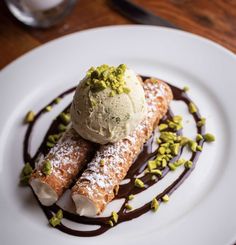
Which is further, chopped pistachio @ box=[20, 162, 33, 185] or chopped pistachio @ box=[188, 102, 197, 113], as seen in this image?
chopped pistachio @ box=[188, 102, 197, 113]

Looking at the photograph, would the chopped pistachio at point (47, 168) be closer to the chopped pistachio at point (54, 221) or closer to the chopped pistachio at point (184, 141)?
the chopped pistachio at point (54, 221)

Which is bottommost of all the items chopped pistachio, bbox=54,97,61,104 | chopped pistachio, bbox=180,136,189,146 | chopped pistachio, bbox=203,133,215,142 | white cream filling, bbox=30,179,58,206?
white cream filling, bbox=30,179,58,206

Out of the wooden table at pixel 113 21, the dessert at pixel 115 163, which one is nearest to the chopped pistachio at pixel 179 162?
the dessert at pixel 115 163

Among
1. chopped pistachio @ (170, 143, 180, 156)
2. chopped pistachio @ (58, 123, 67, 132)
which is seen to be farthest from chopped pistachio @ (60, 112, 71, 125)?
chopped pistachio @ (170, 143, 180, 156)

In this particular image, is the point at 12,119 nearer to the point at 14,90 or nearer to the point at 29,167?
the point at 14,90

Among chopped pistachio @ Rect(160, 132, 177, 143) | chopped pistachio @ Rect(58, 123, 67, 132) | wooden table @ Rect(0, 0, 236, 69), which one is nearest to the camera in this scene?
chopped pistachio @ Rect(160, 132, 177, 143)

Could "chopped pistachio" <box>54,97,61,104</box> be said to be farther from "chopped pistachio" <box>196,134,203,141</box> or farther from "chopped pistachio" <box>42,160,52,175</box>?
"chopped pistachio" <box>196,134,203,141</box>
